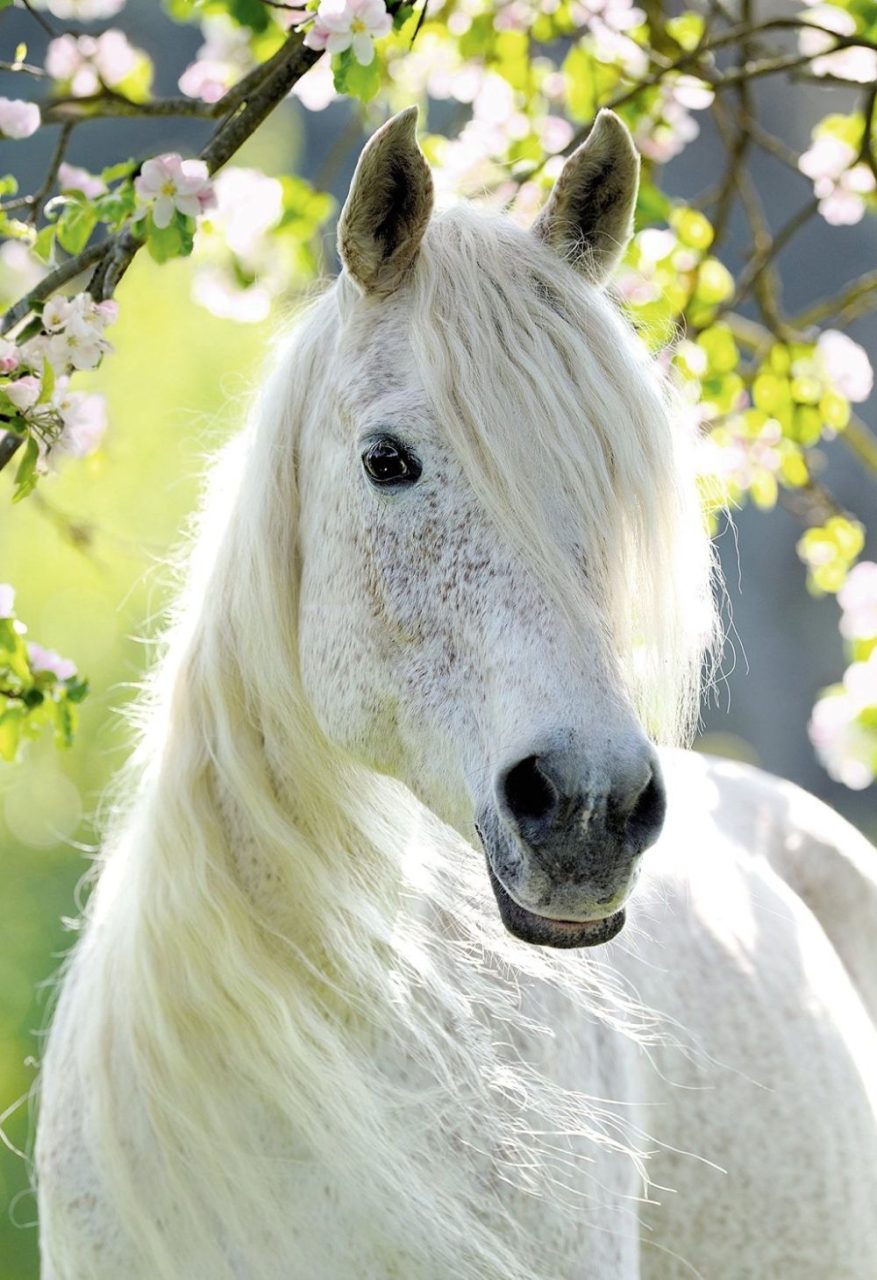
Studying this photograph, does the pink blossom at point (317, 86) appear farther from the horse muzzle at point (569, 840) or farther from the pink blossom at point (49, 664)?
the horse muzzle at point (569, 840)

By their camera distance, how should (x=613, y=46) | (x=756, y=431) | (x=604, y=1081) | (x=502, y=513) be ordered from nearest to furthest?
1. (x=502, y=513)
2. (x=604, y=1081)
3. (x=613, y=46)
4. (x=756, y=431)

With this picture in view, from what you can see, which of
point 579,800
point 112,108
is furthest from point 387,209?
point 112,108

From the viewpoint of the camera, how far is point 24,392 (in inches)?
59.7

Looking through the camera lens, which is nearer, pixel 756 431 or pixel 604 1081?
pixel 604 1081

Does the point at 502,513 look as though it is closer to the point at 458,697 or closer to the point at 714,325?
the point at 458,697

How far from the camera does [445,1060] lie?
5.24 ft

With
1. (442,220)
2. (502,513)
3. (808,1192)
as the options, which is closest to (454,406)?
(502,513)

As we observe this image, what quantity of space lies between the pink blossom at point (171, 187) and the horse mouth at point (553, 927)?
0.90 m

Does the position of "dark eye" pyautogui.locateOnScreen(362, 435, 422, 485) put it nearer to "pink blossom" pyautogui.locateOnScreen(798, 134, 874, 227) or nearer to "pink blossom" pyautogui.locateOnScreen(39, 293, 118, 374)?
"pink blossom" pyautogui.locateOnScreen(39, 293, 118, 374)

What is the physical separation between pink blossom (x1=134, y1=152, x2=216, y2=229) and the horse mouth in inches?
35.2

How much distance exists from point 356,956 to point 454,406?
0.64 metres

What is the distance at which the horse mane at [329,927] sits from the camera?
58.8 inches

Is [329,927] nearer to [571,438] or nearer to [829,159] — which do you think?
[571,438]

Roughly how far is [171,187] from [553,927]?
1.00 metres
